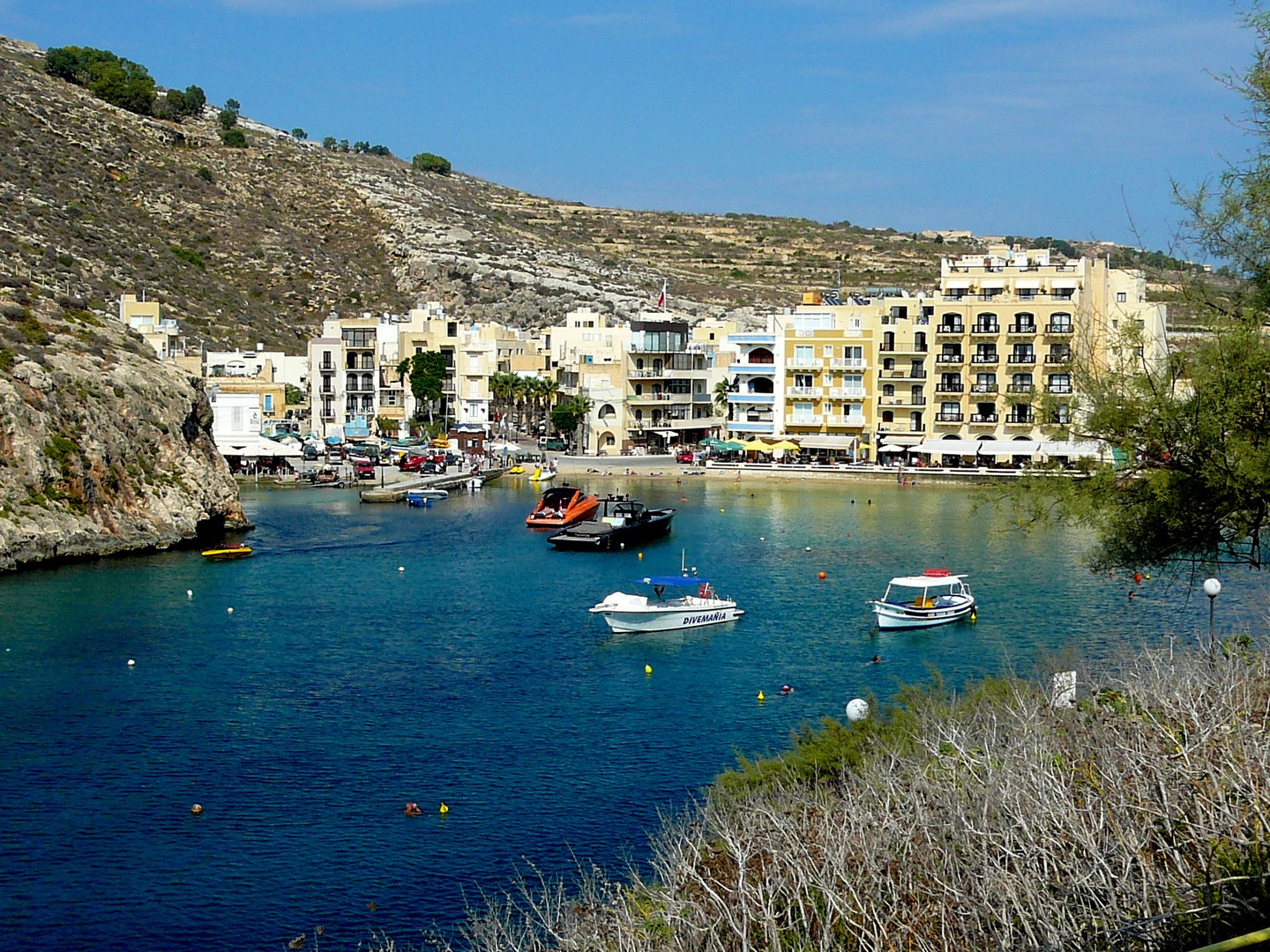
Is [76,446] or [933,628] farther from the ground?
[76,446]

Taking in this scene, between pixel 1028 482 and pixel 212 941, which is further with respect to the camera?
pixel 1028 482

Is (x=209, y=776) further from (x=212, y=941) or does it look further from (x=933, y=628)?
(x=933, y=628)

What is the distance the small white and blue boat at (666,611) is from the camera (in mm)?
34125

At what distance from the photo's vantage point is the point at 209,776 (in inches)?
898

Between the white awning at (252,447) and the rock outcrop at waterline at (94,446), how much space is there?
618 inches

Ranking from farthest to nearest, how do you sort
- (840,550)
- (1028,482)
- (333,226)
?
(333,226) → (840,550) → (1028,482)

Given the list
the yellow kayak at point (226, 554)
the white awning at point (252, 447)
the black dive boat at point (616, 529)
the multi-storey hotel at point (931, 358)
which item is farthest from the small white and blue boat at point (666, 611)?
the white awning at point (252, 447)

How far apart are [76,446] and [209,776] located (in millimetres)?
26285

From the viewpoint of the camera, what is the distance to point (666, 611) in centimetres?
3447

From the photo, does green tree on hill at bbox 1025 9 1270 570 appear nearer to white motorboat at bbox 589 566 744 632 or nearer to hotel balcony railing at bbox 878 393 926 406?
white motorboat at bbox 589 566 744 632

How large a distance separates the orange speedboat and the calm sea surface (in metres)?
3.22

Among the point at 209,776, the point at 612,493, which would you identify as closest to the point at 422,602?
the point at 209,776

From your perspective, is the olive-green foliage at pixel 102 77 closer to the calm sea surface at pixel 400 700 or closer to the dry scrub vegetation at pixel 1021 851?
the calm sea surface at pixel 400 700

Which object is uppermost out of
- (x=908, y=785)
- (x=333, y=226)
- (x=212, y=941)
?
(x=333, y=226)
